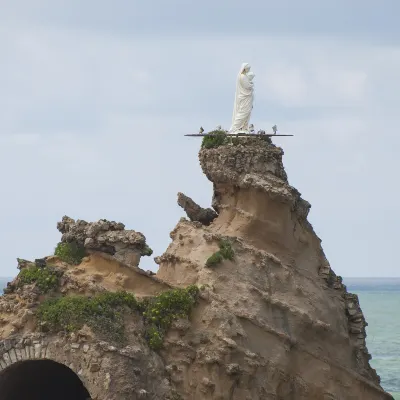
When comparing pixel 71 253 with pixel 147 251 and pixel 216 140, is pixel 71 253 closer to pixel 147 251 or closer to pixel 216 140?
pixel 147 251

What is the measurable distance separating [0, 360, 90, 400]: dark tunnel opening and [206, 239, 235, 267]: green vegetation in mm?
4509

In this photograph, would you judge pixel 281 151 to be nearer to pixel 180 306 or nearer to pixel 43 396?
pixel 180 306

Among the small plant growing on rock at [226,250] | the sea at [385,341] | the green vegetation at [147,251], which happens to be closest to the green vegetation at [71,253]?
the green vegetation at [147,251]

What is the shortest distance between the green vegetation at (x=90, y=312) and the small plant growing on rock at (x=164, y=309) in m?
0.43

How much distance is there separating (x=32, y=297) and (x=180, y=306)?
11.7ft

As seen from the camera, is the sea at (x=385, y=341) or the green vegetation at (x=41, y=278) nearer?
the green vegetation at (x=41, y=278)

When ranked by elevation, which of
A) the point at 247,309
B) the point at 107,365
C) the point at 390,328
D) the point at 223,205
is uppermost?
the point at 390,328

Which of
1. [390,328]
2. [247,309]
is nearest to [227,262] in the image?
[247,309]

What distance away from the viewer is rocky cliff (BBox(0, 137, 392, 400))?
119ft

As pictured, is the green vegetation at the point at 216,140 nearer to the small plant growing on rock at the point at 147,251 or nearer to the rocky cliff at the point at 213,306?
the rocky cliff at the point at 213,306

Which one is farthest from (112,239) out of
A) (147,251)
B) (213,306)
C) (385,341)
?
(385,341)

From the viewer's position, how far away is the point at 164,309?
122 ft

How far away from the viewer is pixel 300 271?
39.5 m

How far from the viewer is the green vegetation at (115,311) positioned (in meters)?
36.1
